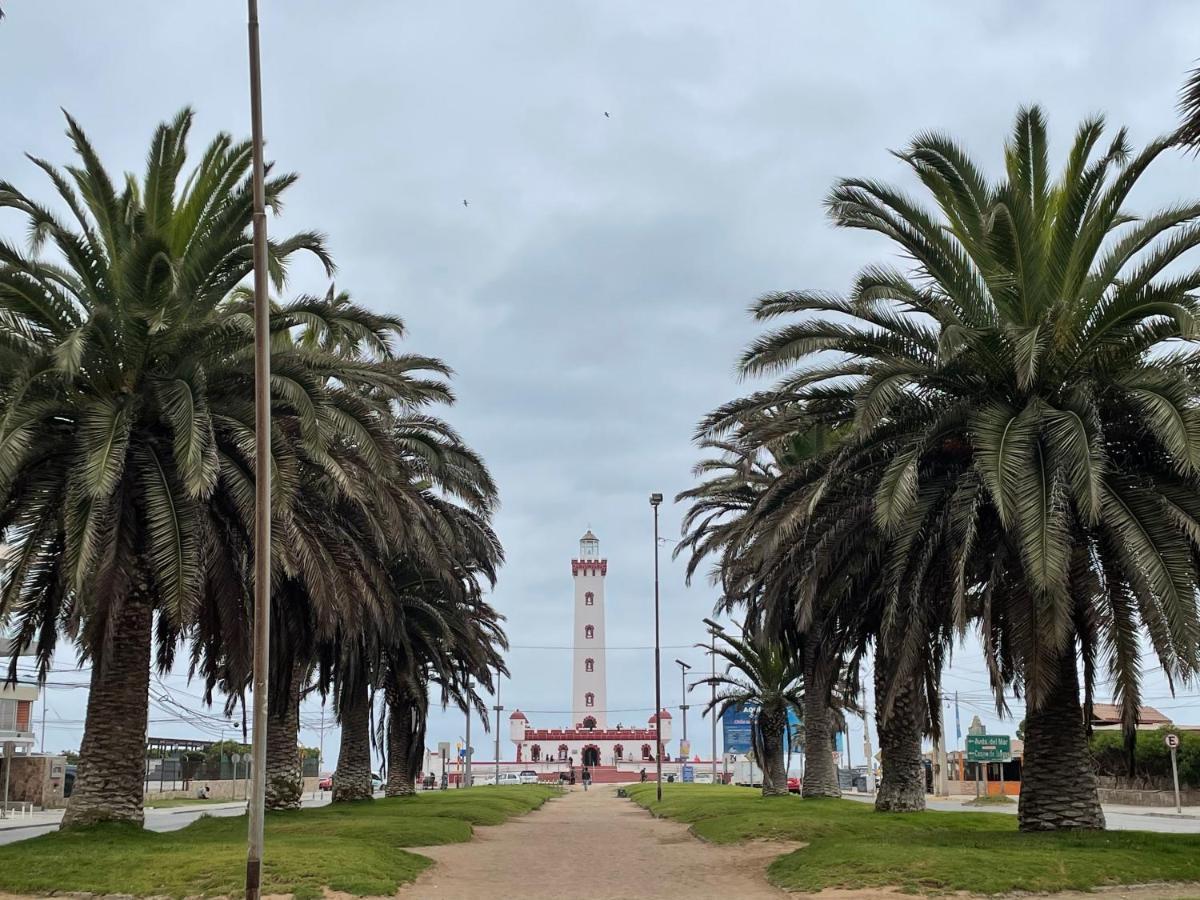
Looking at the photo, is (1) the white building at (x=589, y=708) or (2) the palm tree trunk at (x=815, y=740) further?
(1) the white building at (x=589, y=708)

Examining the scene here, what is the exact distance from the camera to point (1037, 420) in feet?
60.4

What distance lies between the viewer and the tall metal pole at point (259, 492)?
13.5 metres

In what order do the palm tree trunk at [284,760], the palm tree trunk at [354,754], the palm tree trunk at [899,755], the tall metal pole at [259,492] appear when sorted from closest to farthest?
the tall metal pole at [259,492] → the palm tree trunk at [899,755] → the palm tree trunk at [284,760] → the palm tree trunk at [354,754]

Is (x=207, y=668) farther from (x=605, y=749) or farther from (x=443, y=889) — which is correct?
(x=605, y=749)

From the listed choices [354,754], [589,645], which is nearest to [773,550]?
[354,754]

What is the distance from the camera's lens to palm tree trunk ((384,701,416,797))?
41000 millimetres

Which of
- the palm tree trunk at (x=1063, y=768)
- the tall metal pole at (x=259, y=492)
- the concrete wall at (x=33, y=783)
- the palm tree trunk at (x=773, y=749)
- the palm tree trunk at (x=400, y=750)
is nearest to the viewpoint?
the tall metal pole at (x=259, y=492)

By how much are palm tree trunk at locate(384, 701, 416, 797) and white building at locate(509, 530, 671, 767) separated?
78.9 meters

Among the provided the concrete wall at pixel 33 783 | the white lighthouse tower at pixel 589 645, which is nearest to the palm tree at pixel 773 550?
the concrete wall at pixel 33 783

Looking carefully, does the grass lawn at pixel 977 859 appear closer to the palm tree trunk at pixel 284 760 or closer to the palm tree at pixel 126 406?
the palm tree at pixel 126 406

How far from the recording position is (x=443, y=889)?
57.8ft

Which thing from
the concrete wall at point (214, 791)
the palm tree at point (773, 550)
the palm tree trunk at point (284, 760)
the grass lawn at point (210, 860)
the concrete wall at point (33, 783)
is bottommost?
the concrete wall at point (214, 791)

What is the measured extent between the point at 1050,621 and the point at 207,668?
18.7 meters

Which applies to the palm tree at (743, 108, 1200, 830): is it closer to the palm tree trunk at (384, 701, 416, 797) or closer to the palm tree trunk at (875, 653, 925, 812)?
the palm tree trunk at (875, 653, 925, 812)
